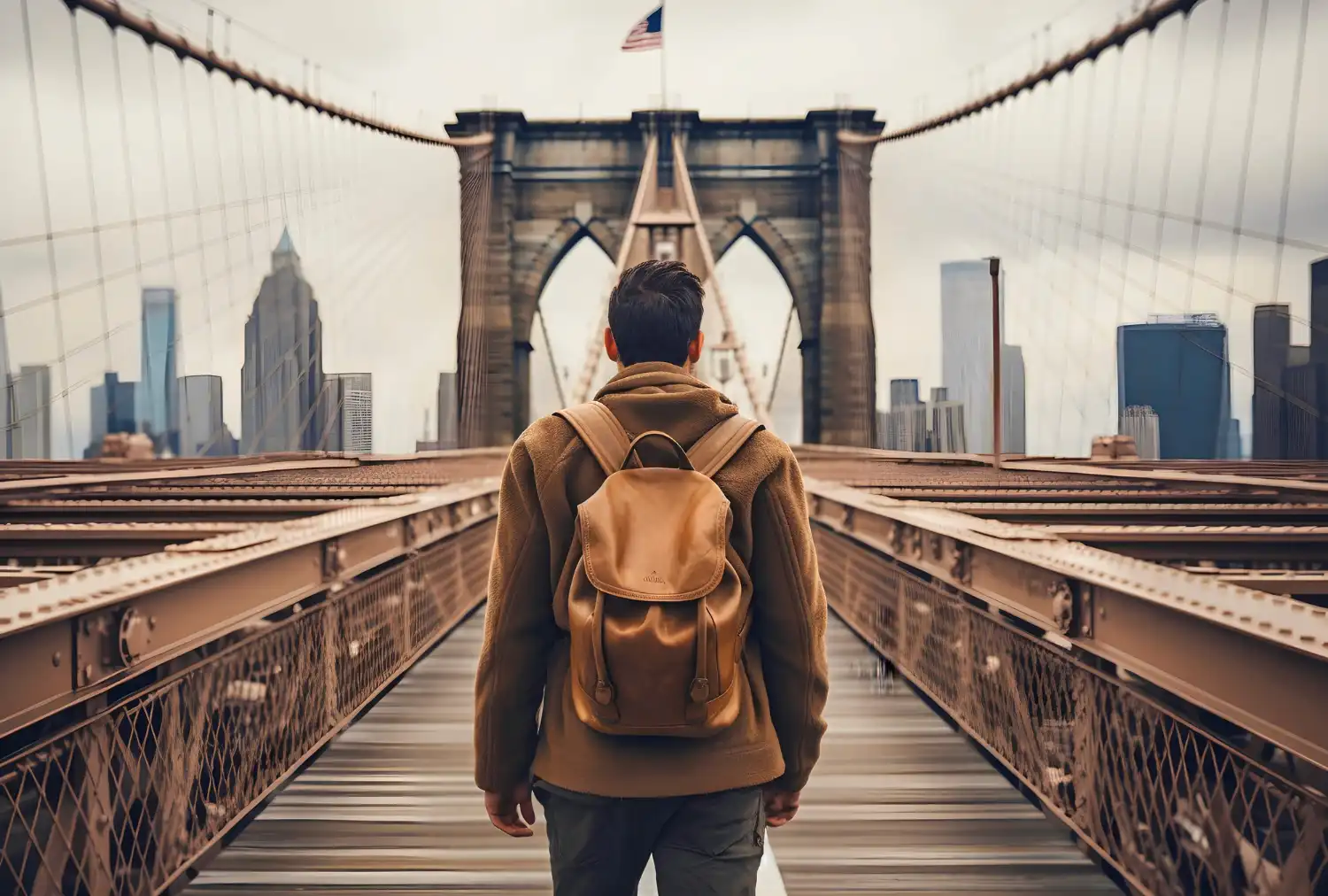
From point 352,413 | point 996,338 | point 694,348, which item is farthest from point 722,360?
point 694,348

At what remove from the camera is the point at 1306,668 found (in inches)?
58.9

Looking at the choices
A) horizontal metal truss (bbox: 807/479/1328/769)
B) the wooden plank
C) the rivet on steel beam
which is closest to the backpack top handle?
horizontal metal truss (bbox: 807/479/1328/769)

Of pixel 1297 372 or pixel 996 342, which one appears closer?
pixel 996 342

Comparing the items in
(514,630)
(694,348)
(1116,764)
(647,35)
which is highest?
(647,35)

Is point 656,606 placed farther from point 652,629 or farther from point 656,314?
point 656,314

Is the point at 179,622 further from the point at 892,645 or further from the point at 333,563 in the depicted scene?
the point at 892,645

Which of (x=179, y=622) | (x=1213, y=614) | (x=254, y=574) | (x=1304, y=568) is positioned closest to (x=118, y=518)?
(x=254, y=574)

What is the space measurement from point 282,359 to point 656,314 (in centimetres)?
1278

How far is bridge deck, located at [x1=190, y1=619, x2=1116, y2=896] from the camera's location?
7.89ft

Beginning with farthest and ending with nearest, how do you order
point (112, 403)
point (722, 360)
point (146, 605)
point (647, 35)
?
point (647, 35), point (722, 360), point (112, 403), point (146, 605)

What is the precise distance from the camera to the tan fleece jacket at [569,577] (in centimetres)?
129

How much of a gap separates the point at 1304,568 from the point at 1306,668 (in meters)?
1.82

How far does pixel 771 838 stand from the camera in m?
2.69

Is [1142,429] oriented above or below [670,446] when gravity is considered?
below
